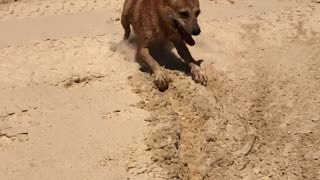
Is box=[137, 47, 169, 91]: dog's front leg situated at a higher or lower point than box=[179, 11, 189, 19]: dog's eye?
lower

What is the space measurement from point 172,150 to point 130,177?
2.11 feet

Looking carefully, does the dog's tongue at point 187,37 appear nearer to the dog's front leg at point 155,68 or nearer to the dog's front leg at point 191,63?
the dog's front leg at point 191,63

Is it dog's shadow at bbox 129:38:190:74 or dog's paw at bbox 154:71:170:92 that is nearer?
dog's paw at bbox 154:71:170:92

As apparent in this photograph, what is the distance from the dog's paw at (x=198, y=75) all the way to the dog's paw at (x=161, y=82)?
43 cm

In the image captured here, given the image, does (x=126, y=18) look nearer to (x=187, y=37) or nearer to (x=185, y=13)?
(x=187, y=37)

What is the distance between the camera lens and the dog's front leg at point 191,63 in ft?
24.7

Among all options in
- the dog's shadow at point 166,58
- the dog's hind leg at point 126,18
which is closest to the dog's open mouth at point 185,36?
the dog's shadow at point 166,58

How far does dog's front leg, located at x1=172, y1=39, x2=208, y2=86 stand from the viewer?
752cm

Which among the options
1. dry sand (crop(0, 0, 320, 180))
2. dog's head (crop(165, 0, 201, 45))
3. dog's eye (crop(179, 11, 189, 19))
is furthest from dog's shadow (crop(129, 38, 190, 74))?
dog's eye (crop(179, 11, 189, 19))

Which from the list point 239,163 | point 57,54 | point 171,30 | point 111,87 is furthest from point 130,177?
point 57,54

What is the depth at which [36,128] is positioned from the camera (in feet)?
22.0

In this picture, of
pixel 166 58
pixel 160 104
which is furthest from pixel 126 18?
pixel 160 104

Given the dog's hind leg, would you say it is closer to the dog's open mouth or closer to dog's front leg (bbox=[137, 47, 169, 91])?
dog's front leg (bbox=[137, 47, 169, 91])

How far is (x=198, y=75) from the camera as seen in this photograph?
7.53m
